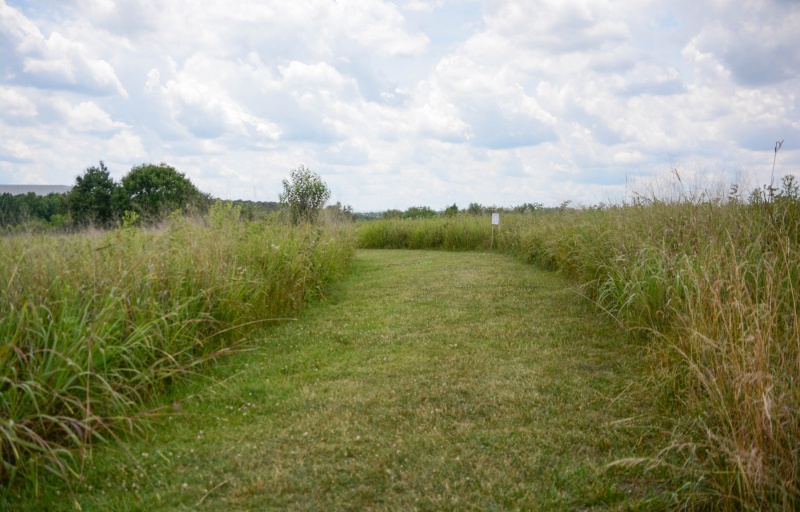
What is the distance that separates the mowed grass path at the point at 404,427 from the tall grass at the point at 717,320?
345mm

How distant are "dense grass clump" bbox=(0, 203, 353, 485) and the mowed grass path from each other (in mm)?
317

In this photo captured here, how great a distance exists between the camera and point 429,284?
9945mm

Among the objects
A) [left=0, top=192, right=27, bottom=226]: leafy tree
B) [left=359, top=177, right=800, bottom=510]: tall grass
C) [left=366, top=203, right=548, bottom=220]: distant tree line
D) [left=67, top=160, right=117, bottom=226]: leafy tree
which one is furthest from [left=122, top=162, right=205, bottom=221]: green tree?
[left=359, top=177, right=800, bottom=510]: tall grass

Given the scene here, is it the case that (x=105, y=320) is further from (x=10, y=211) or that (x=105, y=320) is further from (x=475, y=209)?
(x=475, y=209)

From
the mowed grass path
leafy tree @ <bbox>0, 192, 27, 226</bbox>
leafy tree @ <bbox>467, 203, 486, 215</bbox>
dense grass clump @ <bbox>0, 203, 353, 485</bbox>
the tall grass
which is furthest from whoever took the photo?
leafy tree @ <bbox>467, 203, 486, 215</bbox>

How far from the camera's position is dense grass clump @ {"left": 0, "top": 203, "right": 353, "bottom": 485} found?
338cm

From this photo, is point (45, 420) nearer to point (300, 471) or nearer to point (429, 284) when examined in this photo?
point (300, 471)

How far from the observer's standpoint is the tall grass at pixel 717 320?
276 centimetres

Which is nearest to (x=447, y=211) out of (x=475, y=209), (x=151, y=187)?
(x=475, y=209)

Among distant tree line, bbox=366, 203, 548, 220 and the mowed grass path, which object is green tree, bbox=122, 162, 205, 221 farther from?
the mowed grass path

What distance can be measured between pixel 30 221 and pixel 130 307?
110 inches

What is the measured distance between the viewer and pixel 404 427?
12.9 ft

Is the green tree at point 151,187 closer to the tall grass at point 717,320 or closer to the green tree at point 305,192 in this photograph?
the green tree at point 305,192

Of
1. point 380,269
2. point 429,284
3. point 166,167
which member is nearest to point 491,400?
point 429,284
